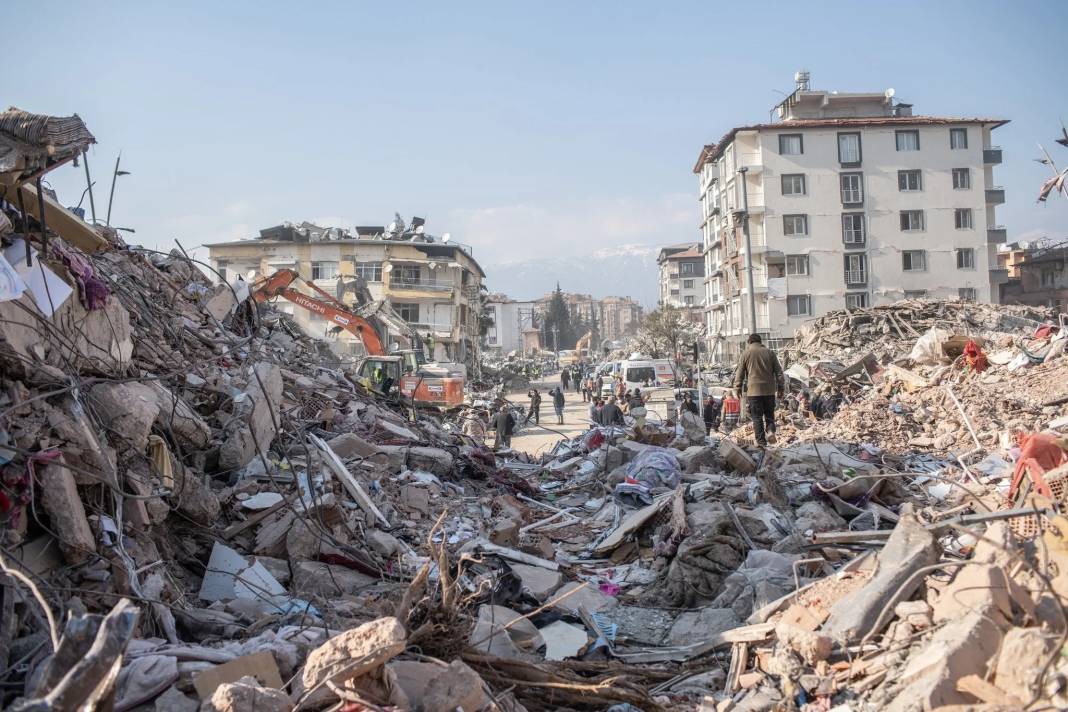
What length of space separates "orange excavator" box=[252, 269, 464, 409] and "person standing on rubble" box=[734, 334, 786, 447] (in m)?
7.65

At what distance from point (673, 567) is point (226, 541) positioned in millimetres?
3496

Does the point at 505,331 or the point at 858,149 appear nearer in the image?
the point at 858,149

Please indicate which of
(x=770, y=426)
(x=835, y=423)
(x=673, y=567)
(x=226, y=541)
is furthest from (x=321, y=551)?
(x=835, y=423)

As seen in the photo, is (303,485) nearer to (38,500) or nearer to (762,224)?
(38,500)

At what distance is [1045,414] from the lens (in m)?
10.9

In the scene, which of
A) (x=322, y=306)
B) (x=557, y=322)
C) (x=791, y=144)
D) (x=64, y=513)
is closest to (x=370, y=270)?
(x=791, y=144)

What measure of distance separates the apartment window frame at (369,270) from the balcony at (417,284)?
35.5 inches

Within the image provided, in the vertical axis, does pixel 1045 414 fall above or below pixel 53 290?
below

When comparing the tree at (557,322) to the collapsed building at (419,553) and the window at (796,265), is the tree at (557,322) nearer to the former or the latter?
Answer: the window at (796,265)

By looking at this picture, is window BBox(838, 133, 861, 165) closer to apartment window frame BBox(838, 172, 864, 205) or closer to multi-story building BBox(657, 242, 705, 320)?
apartment window frame BBox(838, 172, 864, 205)

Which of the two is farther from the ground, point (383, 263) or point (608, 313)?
point (608, 313)

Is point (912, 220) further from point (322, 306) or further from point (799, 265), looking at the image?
point (322, 306)

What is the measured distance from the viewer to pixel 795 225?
43.1 m

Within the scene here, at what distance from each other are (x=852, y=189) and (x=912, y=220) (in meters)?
3.71
